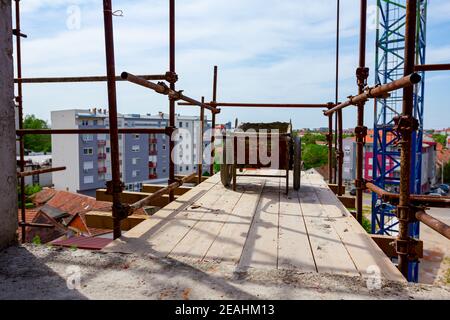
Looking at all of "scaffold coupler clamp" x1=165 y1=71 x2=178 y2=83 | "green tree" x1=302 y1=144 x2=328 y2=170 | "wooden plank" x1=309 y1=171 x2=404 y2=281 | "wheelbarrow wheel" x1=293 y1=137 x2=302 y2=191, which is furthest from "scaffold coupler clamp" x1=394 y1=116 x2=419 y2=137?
"green tree" x1=302 y1=144 x2=328 y2=170

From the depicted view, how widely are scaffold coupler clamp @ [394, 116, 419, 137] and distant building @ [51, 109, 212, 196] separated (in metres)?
34.5

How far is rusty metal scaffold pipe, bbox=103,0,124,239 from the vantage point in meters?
2.69

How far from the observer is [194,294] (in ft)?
5.72

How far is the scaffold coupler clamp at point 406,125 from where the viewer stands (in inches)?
91.4

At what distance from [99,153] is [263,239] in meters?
41.1

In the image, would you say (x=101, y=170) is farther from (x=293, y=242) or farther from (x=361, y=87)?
(x=293, y=242)

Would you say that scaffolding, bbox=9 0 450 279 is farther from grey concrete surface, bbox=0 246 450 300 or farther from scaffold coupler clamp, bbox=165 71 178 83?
grey concrete surface, bbox=0 246 450 300

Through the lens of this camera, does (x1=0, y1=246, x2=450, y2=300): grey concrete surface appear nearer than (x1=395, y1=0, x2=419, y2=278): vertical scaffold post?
Yes

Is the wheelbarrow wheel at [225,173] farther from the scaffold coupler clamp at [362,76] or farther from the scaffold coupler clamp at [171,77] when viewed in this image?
the scaffold coupler clamp at [362,76]

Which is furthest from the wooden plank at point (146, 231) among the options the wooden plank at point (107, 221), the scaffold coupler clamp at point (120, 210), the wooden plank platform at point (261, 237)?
the wooden plank at point (107, 221)

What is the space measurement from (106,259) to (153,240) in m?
0.55

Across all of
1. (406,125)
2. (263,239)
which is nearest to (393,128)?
(406,125)

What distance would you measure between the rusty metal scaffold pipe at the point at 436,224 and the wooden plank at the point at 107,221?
252 centimetres
